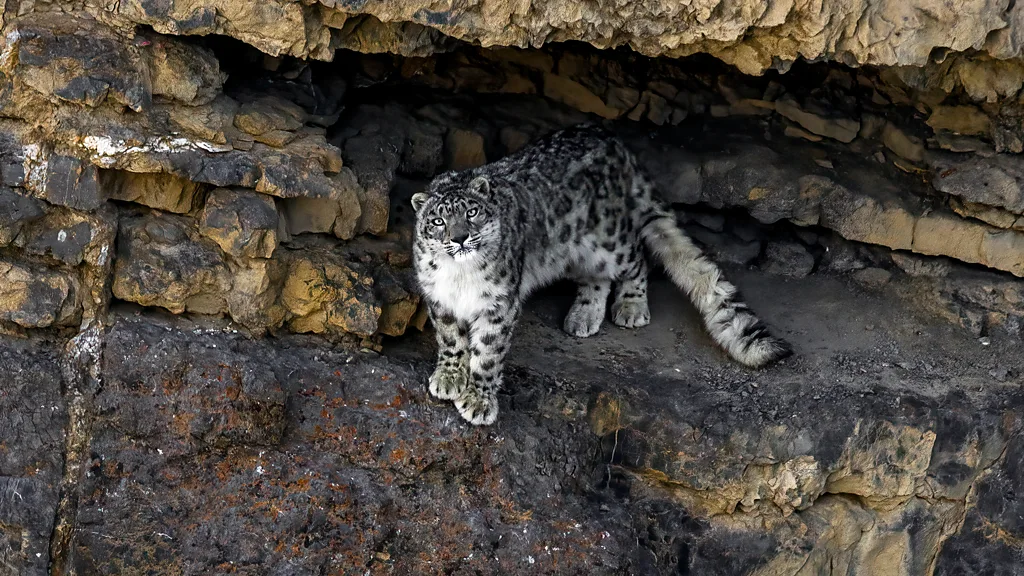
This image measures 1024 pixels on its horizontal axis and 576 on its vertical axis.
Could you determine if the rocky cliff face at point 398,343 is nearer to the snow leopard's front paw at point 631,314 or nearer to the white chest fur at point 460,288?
the snow leopard's front paw at point 631,314

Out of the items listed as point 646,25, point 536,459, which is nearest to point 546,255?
point 536,459

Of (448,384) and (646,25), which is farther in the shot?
(448,384)

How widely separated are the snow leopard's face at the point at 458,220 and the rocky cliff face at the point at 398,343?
0.58 metres

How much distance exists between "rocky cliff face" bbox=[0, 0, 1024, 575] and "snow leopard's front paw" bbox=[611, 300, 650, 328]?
114 millimetres

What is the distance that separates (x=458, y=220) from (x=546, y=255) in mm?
1121

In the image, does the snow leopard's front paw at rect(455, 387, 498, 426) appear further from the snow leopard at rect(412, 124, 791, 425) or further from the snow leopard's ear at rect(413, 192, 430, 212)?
the snow leopard's ear at rect(413, 192, 430, 212)

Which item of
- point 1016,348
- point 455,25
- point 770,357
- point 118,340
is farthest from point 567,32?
point 1016,348

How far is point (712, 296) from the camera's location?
691 cm

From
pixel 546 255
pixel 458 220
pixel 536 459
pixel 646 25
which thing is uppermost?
pixel 646 25

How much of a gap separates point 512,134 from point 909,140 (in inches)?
109

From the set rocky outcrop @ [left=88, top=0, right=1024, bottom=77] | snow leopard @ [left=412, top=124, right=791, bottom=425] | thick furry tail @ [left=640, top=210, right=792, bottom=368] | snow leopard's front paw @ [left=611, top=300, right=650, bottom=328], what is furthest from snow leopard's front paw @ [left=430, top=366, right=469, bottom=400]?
rocky outcrop @ [left=88, top=0, right=1024, bottom=77]

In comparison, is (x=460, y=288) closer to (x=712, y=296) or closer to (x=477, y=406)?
(x=477, y=406)

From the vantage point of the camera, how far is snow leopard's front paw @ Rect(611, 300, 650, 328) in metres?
7.21

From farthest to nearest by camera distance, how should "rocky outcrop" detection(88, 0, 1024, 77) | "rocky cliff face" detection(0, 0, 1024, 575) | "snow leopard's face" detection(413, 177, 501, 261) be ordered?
"snow leopard's face" detection(413, 177, 501, 261) → "rocky cliff face" detection(0, 0, 1024, 575) → "rocky outcrop" detection(88, 0, 1024, 77)
